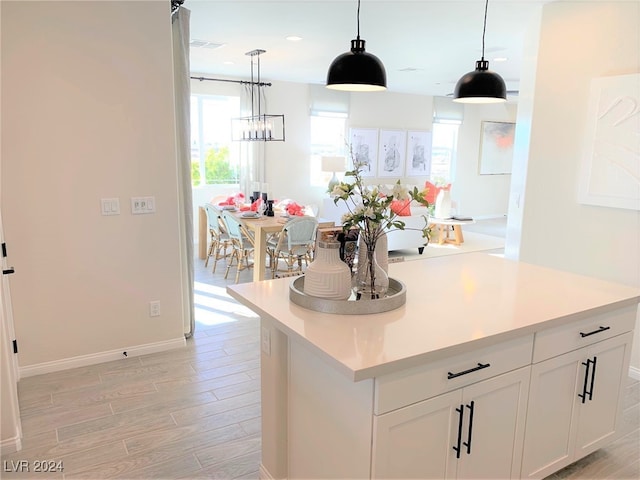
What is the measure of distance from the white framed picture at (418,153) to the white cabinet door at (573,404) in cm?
785

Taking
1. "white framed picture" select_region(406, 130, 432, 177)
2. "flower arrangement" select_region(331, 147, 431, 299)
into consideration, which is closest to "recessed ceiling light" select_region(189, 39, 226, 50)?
"flower arrangement" select_region(331, 147, 431, 299)

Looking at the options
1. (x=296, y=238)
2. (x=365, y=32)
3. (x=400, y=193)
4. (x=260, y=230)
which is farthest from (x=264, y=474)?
(x=365, y=32)

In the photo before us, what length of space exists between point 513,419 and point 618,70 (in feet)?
8.57

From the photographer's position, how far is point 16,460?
2.34 metres

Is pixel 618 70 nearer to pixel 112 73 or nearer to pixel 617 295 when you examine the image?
pixel 617 295

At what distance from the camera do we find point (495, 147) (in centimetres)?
1079

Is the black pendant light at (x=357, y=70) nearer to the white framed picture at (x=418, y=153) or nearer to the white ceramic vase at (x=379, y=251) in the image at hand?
the white ceramic vase at (x=379, y=251)

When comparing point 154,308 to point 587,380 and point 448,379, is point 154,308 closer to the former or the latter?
point 448,379

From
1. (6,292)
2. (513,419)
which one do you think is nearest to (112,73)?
(6,292)

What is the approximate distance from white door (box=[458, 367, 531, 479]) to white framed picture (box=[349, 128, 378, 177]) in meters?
7.22

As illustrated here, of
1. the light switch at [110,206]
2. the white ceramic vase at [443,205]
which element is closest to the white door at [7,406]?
the light switch at [110,206]

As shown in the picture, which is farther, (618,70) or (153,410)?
(618,70)

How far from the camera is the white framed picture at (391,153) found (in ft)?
30.8

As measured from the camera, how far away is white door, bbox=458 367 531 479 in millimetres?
1762
